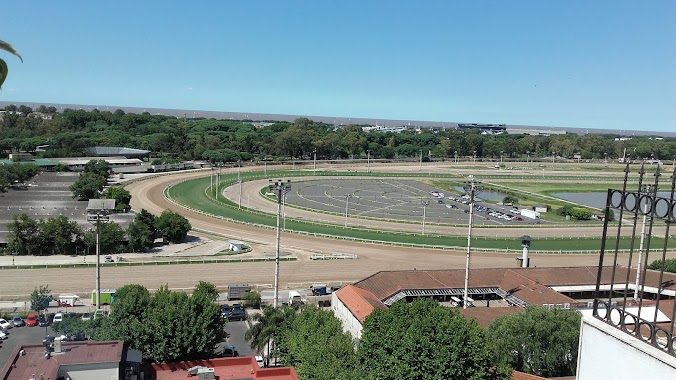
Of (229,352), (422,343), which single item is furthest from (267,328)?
(422,343)

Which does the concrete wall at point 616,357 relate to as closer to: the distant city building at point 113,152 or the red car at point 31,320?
the red car at point 31,320

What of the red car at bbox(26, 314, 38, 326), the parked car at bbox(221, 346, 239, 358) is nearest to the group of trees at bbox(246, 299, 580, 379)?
the parked car at bbox(221, 346, 239, 358)

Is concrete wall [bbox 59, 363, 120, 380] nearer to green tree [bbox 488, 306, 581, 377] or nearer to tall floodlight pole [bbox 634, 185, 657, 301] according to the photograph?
green tree [bbox 488, 306, 581, 377]

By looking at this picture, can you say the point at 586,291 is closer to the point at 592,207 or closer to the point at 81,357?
the point at 81,357

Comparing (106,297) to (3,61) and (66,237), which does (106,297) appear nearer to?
(66,237)

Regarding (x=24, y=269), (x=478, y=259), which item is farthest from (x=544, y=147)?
(x=24, y=269)
